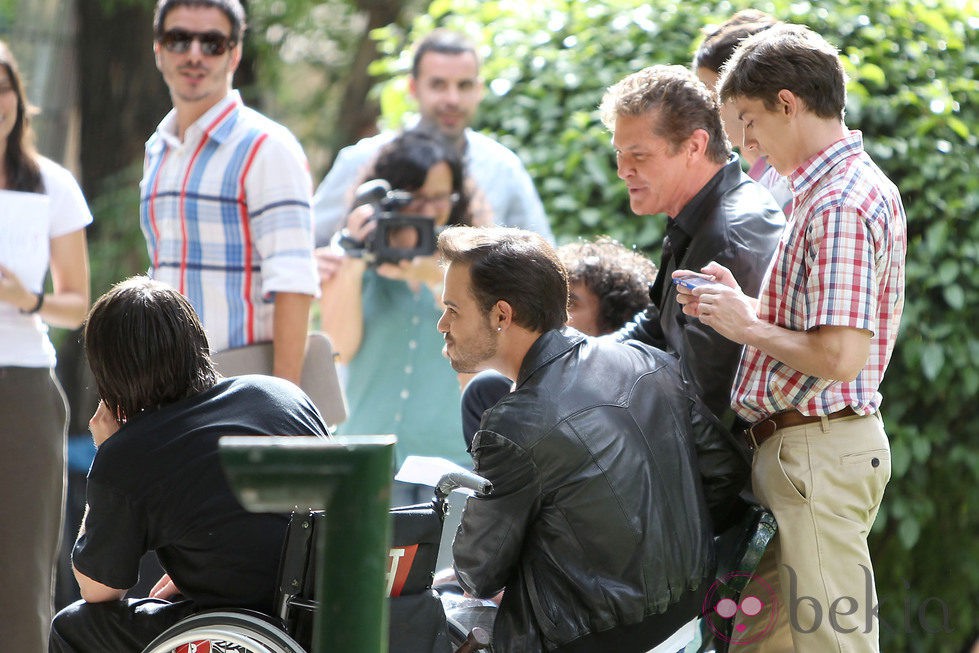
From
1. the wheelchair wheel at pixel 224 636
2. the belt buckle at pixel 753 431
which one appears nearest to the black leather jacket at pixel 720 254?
the belt buckle at pixel 753 431

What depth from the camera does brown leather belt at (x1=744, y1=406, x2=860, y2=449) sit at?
285cm

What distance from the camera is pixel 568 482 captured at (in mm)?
2689

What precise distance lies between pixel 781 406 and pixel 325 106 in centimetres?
979

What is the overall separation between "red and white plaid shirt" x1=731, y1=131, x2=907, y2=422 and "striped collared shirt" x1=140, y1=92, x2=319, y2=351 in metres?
1.47

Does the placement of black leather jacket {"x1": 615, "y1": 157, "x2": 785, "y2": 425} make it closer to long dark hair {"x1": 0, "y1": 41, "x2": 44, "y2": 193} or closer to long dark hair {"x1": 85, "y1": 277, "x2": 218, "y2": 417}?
long dark hair {"x1": 85, "y1": 277, "x2": 218, "y2": 417}

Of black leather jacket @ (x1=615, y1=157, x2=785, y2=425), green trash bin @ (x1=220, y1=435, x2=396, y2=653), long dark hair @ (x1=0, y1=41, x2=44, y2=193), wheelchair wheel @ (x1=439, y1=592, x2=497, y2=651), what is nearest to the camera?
green trash bin @ (x1=220, y1=435, x2=396, y2=653)

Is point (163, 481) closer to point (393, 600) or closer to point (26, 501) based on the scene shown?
point (393, 600)

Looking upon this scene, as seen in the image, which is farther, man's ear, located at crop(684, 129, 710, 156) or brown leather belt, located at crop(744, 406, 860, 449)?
man's ear, located at crop(684, 129, 710, 156)

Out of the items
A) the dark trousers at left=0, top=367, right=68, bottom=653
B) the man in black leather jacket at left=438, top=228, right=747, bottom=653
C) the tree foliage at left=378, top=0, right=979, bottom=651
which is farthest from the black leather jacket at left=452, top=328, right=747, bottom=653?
the tree foliage at left=378, top=0, right=979, bottom=651

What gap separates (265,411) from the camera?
2869mm

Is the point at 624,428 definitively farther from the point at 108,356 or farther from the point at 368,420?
the point at 368,420

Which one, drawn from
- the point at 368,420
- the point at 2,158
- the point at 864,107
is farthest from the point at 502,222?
the point at 2,158

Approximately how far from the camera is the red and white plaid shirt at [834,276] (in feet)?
8.69

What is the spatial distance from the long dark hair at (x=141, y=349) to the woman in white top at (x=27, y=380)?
84 cm
